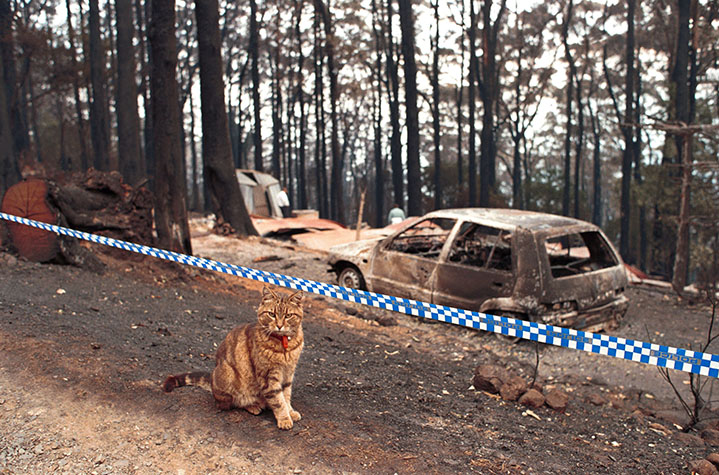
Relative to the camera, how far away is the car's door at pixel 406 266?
25.2 ft

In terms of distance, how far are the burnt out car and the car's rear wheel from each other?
2 centimetres

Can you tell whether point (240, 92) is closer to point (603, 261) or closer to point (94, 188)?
point (94, 188)

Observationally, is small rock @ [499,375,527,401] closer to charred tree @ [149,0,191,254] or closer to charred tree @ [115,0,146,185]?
charred tree @ [149,0,191,254]

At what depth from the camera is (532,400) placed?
4703 mm

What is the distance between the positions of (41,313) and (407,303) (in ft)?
11.3

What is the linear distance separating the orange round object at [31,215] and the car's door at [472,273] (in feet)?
16.5

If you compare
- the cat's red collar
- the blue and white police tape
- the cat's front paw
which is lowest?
the cat's front paw

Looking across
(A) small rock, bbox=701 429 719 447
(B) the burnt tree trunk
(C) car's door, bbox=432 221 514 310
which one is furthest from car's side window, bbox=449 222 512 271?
(B) the burnt tree trunk

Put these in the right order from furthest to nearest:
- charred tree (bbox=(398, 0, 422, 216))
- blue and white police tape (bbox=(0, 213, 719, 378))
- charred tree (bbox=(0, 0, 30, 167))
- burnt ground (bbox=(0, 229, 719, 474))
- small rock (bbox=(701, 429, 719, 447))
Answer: charred tree (bbox=(398, 0, 422, 216)), charred tree (bbox=(0, 0, 30, 167)), small rock (bbox=(701, 429, 719, 447)), blue and white police tape (bbox=(0, 213, 719, 378)), burnt ground (bbox=(0, 229, 719, 474))

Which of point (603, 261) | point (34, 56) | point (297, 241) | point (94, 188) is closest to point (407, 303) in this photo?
point (603, 261)

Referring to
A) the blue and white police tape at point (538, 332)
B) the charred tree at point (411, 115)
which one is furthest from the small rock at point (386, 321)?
the charred tree at point (411, 115)

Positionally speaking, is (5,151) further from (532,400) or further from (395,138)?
(395,138)

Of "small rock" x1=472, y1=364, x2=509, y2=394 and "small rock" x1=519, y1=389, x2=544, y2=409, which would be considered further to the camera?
"small rock" x1=472, y1=364, x2=509, y2=394

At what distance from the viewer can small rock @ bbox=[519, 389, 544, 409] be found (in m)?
4.70
